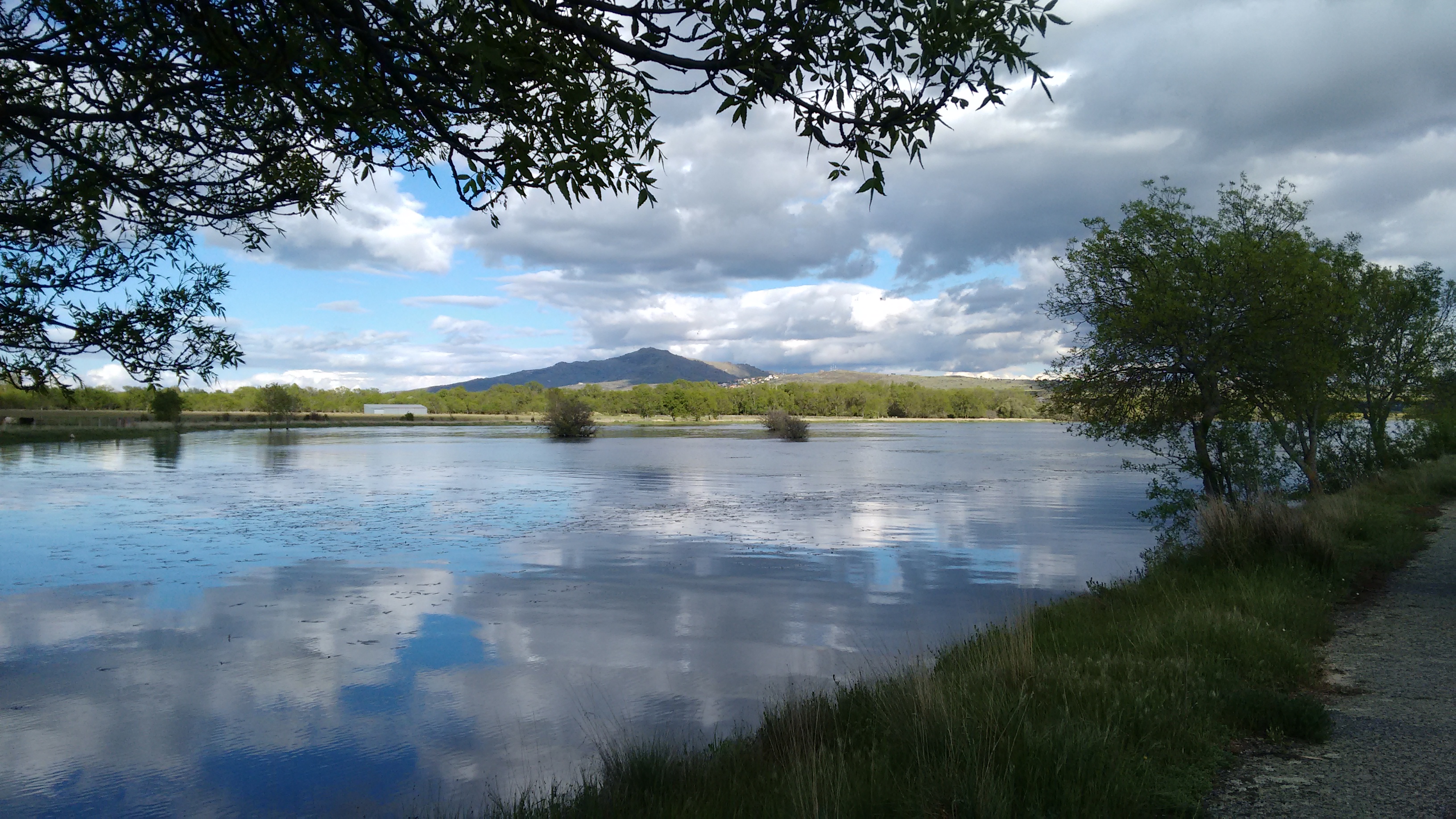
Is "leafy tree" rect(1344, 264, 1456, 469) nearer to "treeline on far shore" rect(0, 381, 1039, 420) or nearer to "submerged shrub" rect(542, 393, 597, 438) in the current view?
"submerged shrub" rect(542, 393, 597, 438)

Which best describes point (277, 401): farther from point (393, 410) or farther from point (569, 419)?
point (393, 410)

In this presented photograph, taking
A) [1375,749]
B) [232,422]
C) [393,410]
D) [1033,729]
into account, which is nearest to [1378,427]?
[1375,749]

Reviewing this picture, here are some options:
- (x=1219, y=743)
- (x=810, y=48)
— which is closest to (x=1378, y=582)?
(x=1219, y=743)

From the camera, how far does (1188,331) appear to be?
1602cm

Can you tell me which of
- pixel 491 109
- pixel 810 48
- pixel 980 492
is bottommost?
pixel 980 492

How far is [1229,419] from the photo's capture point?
1673 cm

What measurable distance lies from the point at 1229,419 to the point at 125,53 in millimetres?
18296

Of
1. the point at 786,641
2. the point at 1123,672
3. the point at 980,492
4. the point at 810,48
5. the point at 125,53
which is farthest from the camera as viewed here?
the point at 980,492

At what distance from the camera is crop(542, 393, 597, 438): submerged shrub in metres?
76.2

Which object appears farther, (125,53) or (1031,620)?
(1031,620)

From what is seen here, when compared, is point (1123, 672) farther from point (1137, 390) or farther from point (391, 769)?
point (1137, 390)

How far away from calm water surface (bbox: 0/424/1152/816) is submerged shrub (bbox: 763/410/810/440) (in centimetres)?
4549

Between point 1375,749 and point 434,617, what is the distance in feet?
35.3

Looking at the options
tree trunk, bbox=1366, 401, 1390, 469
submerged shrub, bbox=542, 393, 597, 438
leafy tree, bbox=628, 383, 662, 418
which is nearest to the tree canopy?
tree trunk, bbox=1366, 401, 1390, 469
